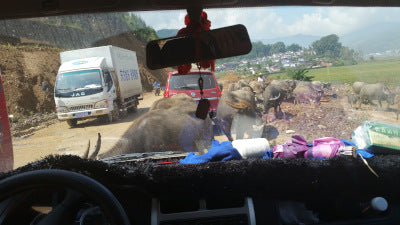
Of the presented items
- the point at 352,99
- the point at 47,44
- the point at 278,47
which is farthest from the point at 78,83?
the point at 352,99

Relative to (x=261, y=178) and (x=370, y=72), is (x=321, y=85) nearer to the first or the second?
(x=370, y=72)

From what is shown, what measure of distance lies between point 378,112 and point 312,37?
903 millimetres

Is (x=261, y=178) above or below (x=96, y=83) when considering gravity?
below

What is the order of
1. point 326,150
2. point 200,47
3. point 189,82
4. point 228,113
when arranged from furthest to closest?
1. point 228,113
2. point 189,82
3. point 326,150
4. point 200,47

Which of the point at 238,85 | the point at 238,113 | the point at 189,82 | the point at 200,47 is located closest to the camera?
the point at 200,47

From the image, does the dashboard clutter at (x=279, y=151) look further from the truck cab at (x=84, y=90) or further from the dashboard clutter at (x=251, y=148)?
the truck cab at (x=84, y=90)

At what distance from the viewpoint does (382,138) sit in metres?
2.50

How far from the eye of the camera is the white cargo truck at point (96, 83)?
273cm

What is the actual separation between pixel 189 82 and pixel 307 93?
1259 mm

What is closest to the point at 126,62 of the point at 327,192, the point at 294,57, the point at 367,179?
the point at 294,57

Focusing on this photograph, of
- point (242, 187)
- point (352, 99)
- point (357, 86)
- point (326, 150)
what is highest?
point (357, 86)

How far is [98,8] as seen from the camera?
2330 mm

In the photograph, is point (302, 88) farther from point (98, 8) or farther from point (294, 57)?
point (98, 8)

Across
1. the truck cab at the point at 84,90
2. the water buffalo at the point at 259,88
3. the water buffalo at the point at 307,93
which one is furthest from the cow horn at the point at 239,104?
the truck cab at the point at 84,90
